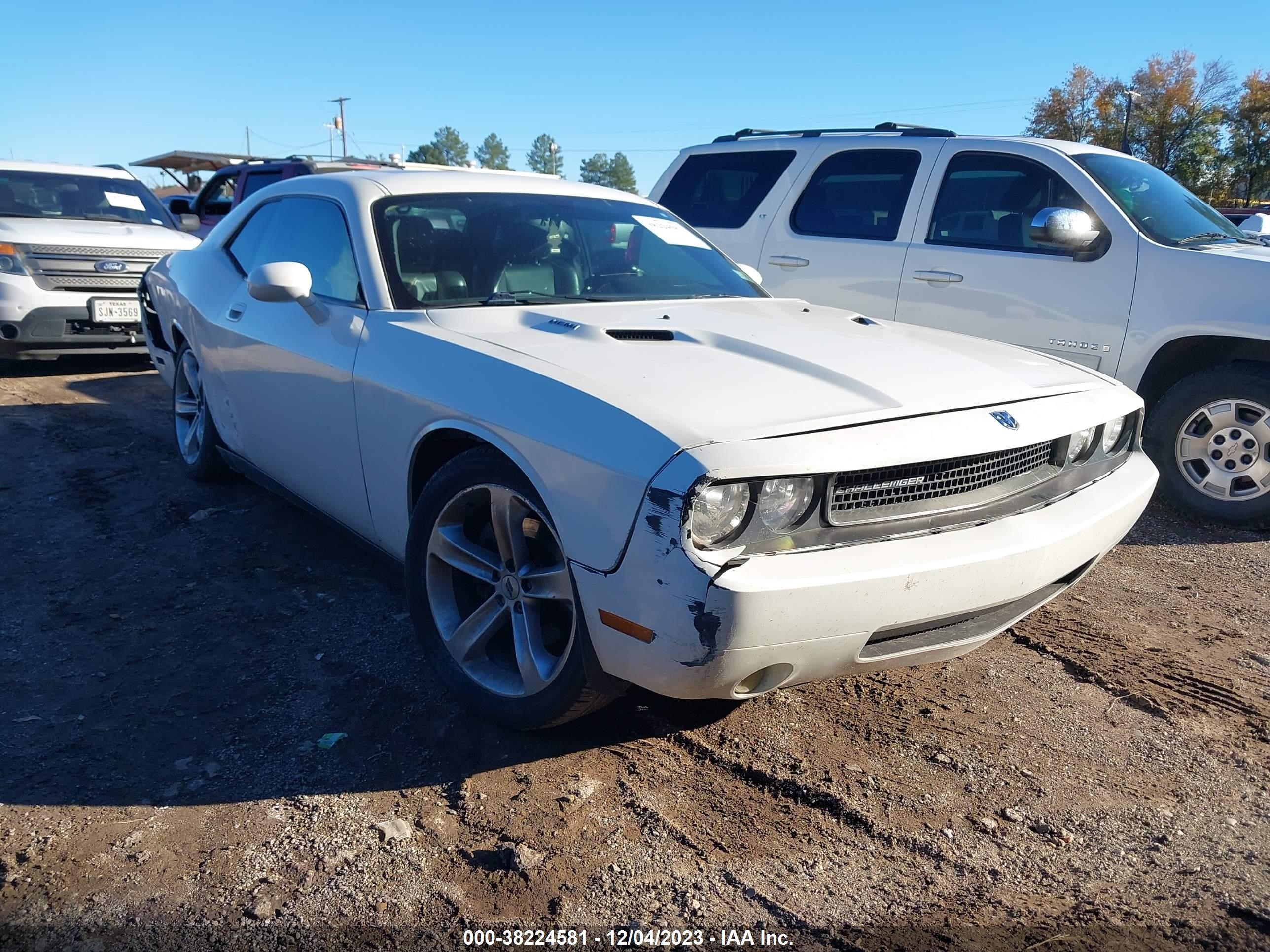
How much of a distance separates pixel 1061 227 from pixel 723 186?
261cm

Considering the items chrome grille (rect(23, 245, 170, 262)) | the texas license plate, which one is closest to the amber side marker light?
the texas license plate

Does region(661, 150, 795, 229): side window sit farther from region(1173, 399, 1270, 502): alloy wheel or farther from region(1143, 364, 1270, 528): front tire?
region(1173, 399, 1270, 502): alloy wheel

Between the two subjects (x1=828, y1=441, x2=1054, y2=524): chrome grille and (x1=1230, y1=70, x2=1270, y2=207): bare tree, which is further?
(x1=1230, y1=70, x2=1270, y2=207): bare tree

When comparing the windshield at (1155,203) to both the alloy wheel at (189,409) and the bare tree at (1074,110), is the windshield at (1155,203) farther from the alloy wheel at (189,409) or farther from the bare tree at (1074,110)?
the bare tree at (1074,110)

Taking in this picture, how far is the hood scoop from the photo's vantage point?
3.05 meters

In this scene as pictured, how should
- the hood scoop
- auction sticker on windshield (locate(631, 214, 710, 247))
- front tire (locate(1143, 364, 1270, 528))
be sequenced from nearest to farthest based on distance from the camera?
the hood scoop
auction sticker on windshield (locate(631, 214, 710, 247))
front tire (locate(1143, 364, 1270, 528))

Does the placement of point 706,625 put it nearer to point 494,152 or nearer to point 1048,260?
point 1048,260

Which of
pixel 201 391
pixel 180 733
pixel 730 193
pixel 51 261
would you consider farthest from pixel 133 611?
pixel 51 261

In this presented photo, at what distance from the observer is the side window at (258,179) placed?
10711 mm

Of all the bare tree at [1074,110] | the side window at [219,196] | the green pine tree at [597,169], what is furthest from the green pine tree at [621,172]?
the side window at [219,196]

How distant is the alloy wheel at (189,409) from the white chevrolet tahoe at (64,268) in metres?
2.95

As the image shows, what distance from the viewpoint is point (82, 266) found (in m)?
8.02

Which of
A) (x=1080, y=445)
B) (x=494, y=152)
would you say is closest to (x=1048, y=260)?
(x=1080, y=445)

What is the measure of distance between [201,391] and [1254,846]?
4.64 m
